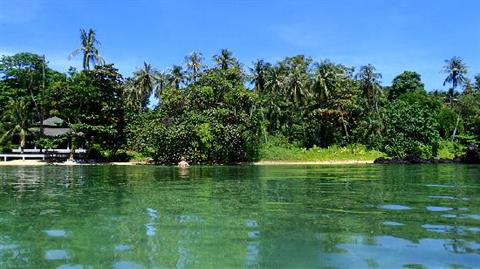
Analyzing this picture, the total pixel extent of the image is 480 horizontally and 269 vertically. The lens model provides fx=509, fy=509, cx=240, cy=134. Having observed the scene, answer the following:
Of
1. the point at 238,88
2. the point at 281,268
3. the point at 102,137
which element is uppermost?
the point at 238,88

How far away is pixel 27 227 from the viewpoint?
9.62m

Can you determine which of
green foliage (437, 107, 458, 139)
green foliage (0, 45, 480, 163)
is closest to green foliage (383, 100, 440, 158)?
green foliage (0, 45, 480, 163)

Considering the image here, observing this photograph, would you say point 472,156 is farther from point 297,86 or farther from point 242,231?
point 242,231

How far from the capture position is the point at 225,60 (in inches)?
2386

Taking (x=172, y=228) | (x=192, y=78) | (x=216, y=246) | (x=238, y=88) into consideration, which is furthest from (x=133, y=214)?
(x=192, y=78)

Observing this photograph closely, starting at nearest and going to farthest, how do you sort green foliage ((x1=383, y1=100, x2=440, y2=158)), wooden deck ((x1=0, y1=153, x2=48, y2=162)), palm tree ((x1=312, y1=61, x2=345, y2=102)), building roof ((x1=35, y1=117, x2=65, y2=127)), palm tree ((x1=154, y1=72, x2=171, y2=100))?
wooden deck ((x1=0, y1=153, x2=48, y2=162)) → green foliage ((x1=383, y1=100, x2=440, y2=158)) → building roof ((x1=35, y1=117, x2=65, y2=127)) → palm tree ((x1=312, y1=61, x2=345, y2=102)) → palm tree ((x1=154, y1=72, x2=171, y2=100))

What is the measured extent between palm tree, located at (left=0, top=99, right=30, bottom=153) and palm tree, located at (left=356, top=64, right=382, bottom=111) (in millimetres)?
40347

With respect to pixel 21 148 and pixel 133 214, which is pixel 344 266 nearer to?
pixel 133 214

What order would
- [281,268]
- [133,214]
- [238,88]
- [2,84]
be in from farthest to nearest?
[2,84] < [238,88] < [133,214] < [281,268]

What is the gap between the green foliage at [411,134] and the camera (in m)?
55.4

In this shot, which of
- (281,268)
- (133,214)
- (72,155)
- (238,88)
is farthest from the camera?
(72,155)

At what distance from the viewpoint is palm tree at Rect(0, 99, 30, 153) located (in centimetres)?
5369

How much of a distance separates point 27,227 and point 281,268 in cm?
562

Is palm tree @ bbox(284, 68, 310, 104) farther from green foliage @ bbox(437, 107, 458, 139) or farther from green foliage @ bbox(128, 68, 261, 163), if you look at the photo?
green foliage @ bbox(437, 107, 458, 139)
